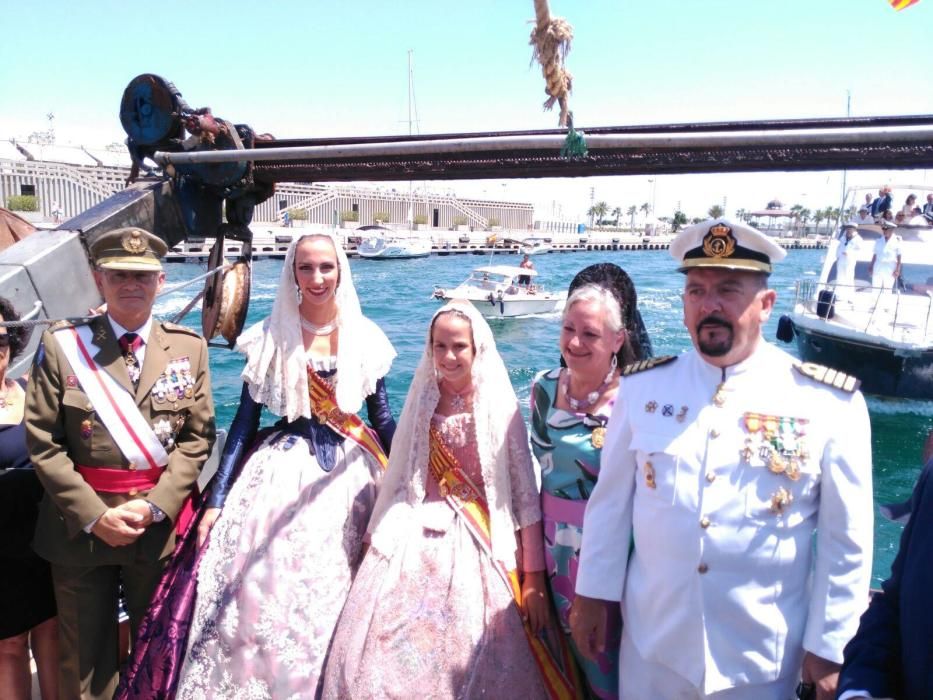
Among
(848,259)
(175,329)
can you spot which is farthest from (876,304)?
(175,329)

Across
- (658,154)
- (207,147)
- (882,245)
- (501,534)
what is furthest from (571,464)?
(882,245)

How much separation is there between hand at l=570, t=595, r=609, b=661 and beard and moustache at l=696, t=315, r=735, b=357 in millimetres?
806

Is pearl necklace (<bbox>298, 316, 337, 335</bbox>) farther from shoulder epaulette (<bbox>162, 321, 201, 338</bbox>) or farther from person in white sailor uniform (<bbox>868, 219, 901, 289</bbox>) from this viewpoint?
person in white sailor uniform (<bbox>868, 219, 901, 289</bbox>)

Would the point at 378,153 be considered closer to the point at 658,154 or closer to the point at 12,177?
the point at 658,154

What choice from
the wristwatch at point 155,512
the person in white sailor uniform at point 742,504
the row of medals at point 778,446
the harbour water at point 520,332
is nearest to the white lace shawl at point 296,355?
the wristwatch at point 155,512

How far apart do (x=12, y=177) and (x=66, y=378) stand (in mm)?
57442

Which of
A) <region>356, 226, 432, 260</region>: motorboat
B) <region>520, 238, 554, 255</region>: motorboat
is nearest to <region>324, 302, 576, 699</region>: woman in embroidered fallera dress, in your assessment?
<region>356, 226, 432, 260</region>: motorboat

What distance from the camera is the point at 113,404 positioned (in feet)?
7.82

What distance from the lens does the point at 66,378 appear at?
2.35m

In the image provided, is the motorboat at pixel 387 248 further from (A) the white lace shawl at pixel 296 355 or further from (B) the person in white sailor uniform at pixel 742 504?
(B) the person in white sailor uniform at pixel 742 504

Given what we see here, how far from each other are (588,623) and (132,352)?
1830 mm

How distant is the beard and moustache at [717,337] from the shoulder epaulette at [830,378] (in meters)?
0.24

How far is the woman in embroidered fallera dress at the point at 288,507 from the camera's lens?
2.27m

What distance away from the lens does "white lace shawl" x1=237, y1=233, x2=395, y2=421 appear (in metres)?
2.67
